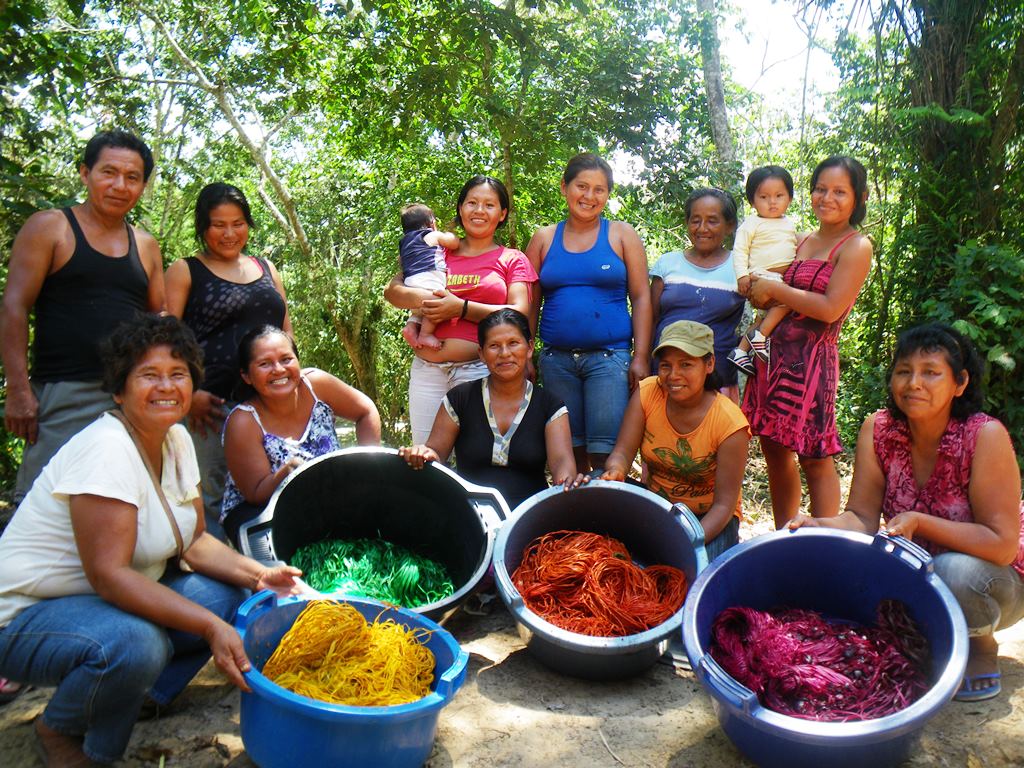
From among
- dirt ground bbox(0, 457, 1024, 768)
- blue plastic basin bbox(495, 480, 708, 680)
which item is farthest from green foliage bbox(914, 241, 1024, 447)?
blue plastic basin bbox(495, 480, 708, 680)

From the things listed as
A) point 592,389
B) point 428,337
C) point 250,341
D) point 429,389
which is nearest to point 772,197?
point 592,389

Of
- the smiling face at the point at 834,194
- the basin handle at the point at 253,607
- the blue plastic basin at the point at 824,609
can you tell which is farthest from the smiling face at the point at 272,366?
the smiling face at the point at 834,194

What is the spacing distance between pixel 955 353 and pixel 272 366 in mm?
2459

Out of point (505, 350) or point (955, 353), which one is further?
point (505, 350)

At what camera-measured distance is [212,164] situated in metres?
12.7

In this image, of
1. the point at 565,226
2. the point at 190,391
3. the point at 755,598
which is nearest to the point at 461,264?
the point at 565,226

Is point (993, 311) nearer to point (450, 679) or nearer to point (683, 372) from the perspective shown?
point (683, 372)

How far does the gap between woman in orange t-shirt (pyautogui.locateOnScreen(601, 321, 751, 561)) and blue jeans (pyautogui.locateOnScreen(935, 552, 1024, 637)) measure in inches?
30.8

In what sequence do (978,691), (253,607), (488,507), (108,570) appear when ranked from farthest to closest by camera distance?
1. (488,507)
2. (978,691)
3. (253,607)
4. (108,570)

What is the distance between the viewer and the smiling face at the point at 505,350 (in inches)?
122

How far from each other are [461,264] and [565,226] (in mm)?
540

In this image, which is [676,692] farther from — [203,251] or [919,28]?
[919,28]

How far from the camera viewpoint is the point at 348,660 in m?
2.13

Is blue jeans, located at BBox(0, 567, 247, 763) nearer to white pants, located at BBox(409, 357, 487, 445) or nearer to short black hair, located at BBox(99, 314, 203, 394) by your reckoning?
short black hair, located at BBox(99, 314, 203, 394)
